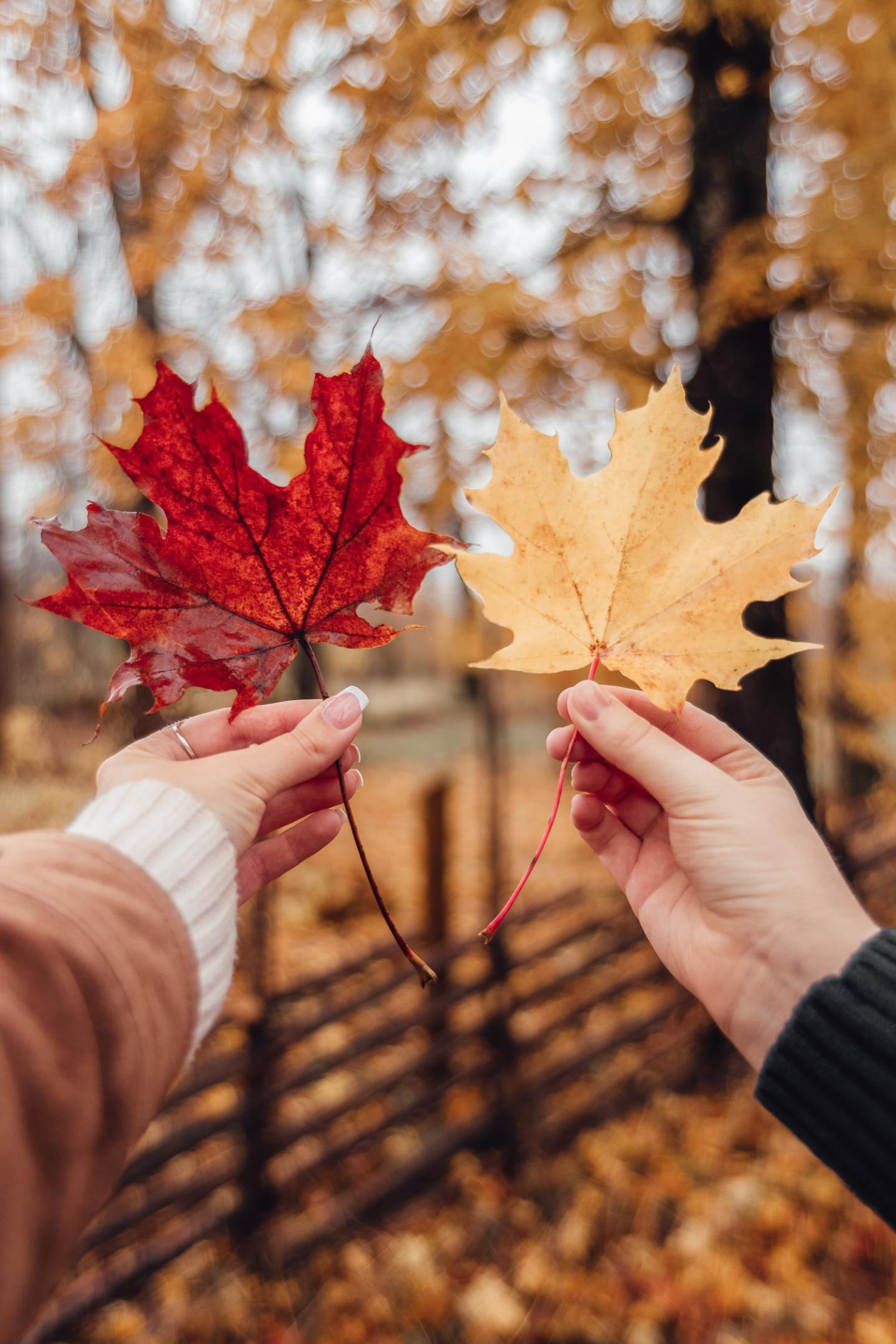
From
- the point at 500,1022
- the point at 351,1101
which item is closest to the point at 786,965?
the point at 351,1101

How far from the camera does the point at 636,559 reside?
3.53ft

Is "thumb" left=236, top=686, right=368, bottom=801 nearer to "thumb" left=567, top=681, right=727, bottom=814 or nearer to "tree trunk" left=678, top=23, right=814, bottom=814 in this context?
"thumb" left=567, top=681, right=727, bottom=814

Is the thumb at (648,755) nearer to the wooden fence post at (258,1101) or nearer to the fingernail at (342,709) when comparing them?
the fingernail at (342,709)

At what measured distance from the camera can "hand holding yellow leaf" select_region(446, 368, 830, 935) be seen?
101cm

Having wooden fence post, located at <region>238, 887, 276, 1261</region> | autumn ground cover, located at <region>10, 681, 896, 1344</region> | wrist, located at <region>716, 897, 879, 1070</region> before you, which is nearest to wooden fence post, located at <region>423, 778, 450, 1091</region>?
autumn ground cover, located at <region>10, 681, 896, 1344</region>

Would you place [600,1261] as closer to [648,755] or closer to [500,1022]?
[500,1022]

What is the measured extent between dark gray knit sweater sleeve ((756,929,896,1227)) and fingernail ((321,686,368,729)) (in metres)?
0.77

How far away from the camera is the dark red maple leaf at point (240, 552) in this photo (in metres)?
0.93

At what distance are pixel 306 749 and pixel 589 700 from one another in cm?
45

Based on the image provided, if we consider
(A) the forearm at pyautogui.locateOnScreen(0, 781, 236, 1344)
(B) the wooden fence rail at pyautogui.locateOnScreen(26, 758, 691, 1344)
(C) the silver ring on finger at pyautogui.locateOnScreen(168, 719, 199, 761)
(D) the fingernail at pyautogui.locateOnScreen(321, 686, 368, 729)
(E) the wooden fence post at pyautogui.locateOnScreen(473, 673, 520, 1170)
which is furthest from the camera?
(E) the wooden fence post at pyautogui.locateOnScreen(473, 673, 520, 1170)

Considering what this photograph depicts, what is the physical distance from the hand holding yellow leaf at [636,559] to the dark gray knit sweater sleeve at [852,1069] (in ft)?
1.49

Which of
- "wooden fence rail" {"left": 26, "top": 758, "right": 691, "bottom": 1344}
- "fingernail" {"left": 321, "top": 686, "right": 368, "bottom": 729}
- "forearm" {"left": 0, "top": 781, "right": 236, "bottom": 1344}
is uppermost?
"fingernail" {"left": 321, "top": 686, "right": 368, "bottom": 729}

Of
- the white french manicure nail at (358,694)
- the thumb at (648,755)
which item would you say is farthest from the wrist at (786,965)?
the white french manicure nail at (358,694)

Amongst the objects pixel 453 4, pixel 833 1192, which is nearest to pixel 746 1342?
pixel 833 1192
